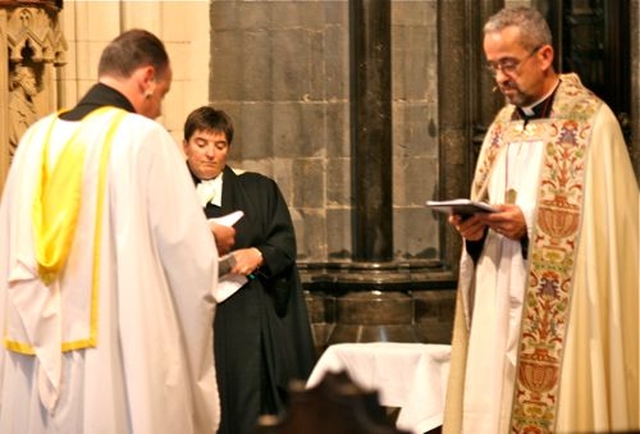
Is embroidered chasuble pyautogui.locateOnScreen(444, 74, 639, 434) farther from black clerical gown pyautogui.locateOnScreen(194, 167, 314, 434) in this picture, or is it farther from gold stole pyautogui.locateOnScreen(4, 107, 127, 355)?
gold stole pyautogui.locateOnScreen(4, 107, 127, 355)

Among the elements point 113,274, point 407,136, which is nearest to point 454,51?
point 407,136

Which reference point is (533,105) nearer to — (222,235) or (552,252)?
(552,252)

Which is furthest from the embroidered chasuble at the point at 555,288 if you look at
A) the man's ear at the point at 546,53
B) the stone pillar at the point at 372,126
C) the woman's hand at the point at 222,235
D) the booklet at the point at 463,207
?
the stone pillar at the point at 372,126

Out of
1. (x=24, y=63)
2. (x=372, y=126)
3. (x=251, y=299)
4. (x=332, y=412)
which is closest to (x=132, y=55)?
(x=251, y=299)

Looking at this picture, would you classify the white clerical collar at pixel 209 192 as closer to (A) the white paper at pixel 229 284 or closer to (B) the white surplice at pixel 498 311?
(A) the white paper at pixel 229 284

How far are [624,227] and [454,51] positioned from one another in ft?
11.4

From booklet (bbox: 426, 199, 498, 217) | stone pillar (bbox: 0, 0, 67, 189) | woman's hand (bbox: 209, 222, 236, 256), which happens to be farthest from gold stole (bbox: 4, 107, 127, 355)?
stone pillar (bbox: 0, 0, 67, 189)

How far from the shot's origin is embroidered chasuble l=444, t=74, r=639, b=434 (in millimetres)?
5816

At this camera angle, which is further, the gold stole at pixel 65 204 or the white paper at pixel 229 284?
the white paper at pixel 229 284

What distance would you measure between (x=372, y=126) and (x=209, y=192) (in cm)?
218

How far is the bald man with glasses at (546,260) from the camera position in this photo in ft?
19.1

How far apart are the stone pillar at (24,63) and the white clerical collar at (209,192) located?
1356mm

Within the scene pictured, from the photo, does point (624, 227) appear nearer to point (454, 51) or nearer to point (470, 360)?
point (470, 360)

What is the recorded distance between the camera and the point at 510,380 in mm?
6098
